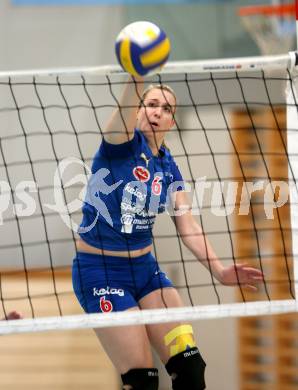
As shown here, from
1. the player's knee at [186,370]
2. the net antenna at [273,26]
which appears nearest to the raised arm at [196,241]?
the player's knee at [186,370]

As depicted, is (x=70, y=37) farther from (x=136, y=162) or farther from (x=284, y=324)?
(x=136, y=162)

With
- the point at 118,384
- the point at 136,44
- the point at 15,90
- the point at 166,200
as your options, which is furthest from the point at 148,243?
the point at 15,90

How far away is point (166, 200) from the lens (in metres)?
4.27

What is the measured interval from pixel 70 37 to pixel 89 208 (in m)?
4.42

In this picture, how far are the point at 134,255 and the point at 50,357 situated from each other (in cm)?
347

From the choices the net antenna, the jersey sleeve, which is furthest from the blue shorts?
the net antenna

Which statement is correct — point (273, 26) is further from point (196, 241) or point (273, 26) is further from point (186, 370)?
point (186, 370)

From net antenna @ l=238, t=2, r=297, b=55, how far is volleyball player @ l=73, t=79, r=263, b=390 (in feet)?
11.5

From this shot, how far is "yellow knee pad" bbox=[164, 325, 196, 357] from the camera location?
4.10 meters

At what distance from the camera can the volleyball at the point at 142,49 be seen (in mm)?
3594

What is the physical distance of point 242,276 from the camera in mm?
4211
